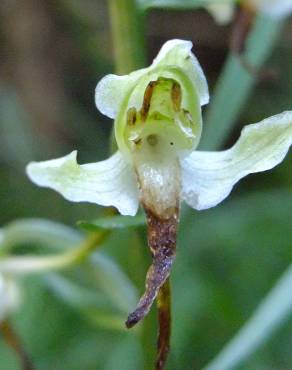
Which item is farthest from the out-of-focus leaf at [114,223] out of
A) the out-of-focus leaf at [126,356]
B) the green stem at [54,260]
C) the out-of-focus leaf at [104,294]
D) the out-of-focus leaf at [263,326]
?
the out-of-focus leaf at [126,356]

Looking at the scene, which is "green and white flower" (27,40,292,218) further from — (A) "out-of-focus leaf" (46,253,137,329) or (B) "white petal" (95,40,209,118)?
(A) "out-of-focus leaf" (46,253,137,329)

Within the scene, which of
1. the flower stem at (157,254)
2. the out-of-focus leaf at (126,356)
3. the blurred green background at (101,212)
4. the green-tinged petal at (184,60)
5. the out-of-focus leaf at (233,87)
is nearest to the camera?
the flower stem at (157,254)

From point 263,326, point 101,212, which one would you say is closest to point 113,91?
point 263,326

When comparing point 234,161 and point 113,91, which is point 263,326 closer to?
point 234,161

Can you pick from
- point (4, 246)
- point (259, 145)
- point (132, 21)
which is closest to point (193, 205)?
point (259, 145)

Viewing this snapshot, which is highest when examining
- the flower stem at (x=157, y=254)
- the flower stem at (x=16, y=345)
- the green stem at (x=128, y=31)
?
the green stem at (x=128, y=31)

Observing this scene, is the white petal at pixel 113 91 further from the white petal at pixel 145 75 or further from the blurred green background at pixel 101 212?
the blurred green background at pixel 101 212
